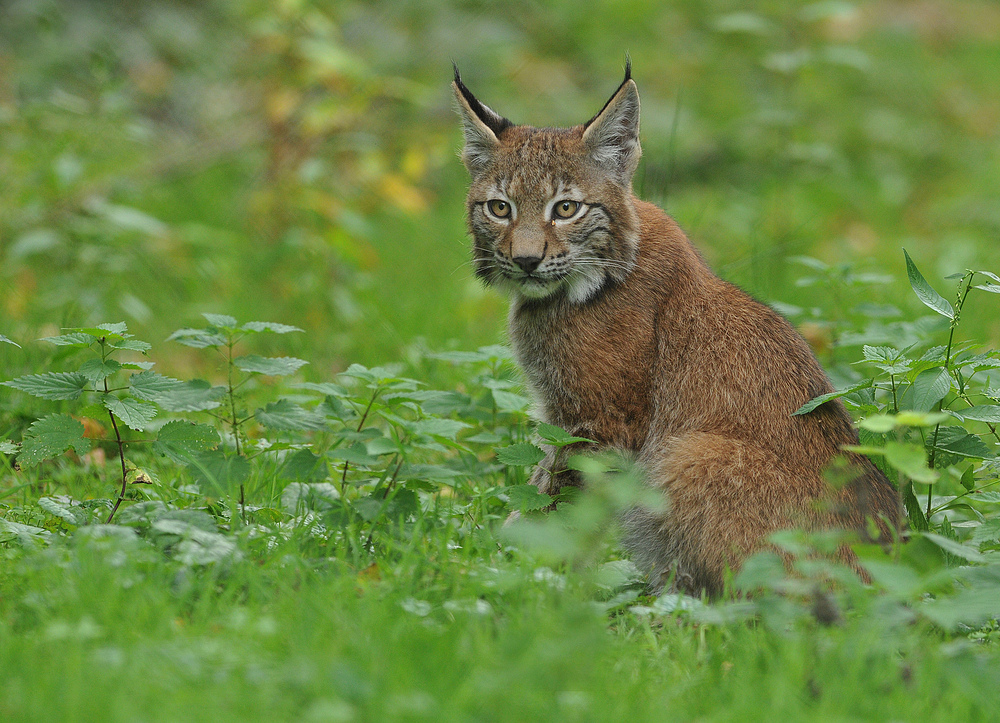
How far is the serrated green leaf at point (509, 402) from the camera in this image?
149 inches

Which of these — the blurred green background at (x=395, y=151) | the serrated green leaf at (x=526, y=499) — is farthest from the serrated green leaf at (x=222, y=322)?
the blurred green background at (x=395, y=151)

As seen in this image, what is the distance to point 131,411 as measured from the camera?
317 cm

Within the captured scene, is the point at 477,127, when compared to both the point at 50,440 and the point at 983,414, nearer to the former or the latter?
the point at 50,440

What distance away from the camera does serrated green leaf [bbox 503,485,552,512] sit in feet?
10.4

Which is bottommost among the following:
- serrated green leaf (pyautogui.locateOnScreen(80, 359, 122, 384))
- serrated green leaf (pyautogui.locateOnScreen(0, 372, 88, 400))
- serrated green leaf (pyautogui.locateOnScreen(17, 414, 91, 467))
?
serrated green leaf (pyautogui.locateOnScreen(17, 414, 91, 467))

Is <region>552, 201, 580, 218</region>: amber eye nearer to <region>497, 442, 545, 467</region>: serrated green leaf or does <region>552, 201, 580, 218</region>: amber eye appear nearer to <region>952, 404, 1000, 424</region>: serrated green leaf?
<region>497, 442, 545, 467</region>: serrated green leaf

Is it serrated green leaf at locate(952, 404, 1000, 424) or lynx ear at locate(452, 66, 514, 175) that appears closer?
serrated green leaf at locate(952, 404, 1000, 424)

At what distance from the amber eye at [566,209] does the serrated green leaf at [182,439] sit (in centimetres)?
161

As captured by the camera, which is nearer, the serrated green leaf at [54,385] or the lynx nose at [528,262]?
the serrated green leaf at [54,385]

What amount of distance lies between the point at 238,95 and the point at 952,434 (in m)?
7.81

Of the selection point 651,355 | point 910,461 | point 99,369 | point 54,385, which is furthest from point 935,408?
point 54,385

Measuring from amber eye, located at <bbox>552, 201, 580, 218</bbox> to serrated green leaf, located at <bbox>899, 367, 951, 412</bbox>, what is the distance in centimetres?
145

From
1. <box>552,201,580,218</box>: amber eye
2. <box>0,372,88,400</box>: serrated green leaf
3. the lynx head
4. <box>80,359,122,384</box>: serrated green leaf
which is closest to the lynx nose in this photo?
the lynx head

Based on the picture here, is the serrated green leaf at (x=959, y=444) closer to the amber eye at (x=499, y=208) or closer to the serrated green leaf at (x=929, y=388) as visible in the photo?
the serrated green leaf at (x=929, y=388)
